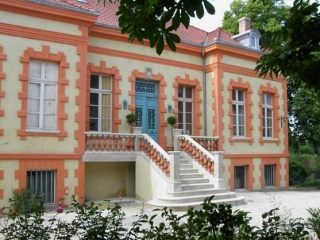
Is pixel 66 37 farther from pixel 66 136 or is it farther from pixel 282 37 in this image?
pixel 282 37

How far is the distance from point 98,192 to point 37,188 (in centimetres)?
246

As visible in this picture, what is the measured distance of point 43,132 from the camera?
427 inches

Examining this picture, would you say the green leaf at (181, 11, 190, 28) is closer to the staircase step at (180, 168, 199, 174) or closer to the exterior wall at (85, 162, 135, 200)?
the staircase step at (180, 168, 199, 174)

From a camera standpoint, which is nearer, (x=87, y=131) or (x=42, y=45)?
(x=42, y=45)

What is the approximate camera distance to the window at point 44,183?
35.3 feet

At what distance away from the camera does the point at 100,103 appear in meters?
13.1

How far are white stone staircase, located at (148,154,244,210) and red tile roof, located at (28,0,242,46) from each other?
481cm

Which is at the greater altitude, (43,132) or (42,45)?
(42,45)

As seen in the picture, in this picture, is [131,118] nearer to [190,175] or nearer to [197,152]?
[197,152]

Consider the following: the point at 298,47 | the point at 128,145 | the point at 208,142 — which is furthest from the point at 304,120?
the point at 298,47

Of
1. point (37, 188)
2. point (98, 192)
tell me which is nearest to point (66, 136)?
point (37, 188)

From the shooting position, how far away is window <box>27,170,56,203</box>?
10773 millimetres

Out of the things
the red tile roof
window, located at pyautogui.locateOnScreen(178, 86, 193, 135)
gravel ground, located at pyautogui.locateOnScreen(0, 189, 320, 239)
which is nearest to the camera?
gravel ground, located at pyautogui.locateOnScreen(0, 189, 320, 239)

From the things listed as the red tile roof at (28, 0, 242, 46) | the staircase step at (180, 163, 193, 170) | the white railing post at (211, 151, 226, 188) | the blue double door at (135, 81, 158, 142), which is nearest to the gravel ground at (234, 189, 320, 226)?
the white railing post at (211, 151, 226, 188)
